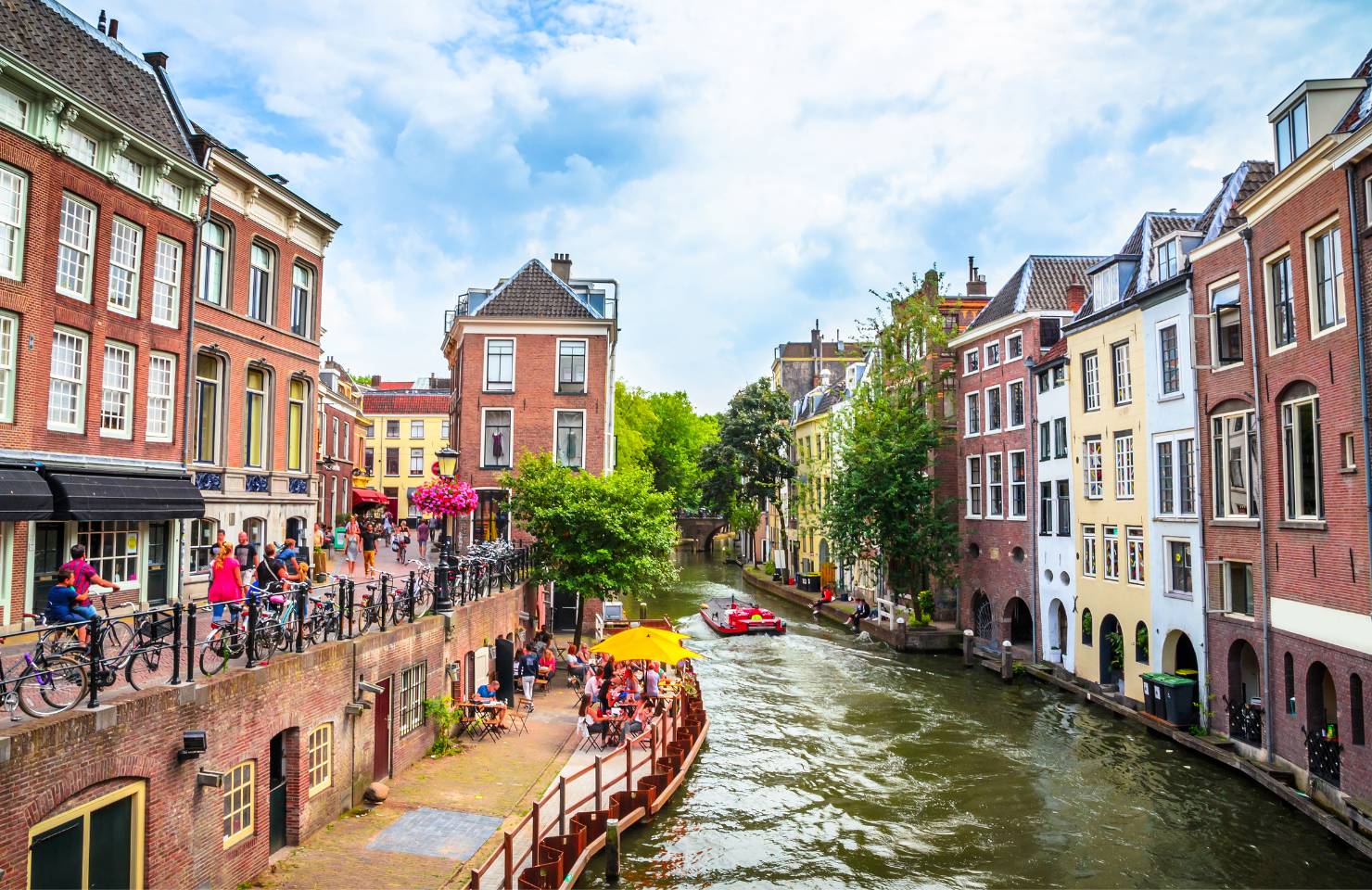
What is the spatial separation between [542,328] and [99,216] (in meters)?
21.8

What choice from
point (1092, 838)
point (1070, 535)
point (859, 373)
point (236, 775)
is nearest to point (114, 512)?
point (236, 775)

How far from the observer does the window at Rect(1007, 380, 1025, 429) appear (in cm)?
3644

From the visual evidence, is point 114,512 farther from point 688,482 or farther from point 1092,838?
point 688,482

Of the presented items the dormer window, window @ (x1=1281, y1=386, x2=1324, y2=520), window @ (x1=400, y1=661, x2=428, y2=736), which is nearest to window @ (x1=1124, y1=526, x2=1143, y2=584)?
window @ (x1=1281, y1=386, x2=1324, y2=520)

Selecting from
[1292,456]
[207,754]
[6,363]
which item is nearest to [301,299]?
[6,363]

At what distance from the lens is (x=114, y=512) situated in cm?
1662

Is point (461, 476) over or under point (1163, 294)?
under

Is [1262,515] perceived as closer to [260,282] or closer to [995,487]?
[995,487]

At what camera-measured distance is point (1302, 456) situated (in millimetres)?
19172

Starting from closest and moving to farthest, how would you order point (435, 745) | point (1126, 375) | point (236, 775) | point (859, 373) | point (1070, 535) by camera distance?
point (236, 775) < point (435, 745) < point (1126, 375) < point (1070, 535) < point (859, 373)

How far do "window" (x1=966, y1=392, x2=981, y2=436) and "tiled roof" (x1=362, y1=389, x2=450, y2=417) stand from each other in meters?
39.9

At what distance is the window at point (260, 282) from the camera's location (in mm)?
22719

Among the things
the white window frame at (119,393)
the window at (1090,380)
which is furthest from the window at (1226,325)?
the white window frame at (119,393)

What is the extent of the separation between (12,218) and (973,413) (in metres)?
36.0
